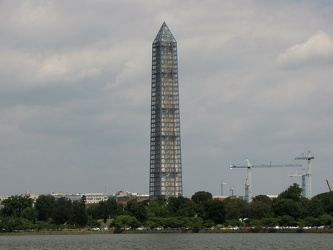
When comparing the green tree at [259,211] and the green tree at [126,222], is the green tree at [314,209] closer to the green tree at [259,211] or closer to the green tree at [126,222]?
the green tree at [259,211]

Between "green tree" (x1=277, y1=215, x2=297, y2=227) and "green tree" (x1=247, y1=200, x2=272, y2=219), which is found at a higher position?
"green tree" (x1=247, y1=200, x2=272, y2=219)

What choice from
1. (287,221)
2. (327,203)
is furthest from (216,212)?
(327,203)

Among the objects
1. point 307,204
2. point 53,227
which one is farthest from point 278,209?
point 53,227

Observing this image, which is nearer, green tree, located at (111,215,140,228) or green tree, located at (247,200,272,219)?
green tree, located at (111,215,140,228)

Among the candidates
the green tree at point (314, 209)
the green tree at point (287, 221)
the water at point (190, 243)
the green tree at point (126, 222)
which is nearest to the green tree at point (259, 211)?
the green tree at point (314, 209)

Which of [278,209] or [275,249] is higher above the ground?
[278,209]

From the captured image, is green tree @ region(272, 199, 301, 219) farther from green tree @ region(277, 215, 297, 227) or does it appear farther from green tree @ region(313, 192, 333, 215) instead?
green tree @ region(313, 192, 333, 215)

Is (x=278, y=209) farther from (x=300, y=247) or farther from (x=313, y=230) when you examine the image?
(x=300, y=247)

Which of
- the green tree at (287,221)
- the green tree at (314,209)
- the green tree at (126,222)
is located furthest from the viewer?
the green tree at (126,222)

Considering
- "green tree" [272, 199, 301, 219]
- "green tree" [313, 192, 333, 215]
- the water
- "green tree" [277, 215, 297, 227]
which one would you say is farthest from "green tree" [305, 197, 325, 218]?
the water

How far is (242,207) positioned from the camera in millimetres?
199250

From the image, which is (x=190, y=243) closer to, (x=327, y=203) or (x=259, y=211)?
(x=259, y=211)

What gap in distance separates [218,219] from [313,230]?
31575 mm

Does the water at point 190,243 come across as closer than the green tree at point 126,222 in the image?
Yes
